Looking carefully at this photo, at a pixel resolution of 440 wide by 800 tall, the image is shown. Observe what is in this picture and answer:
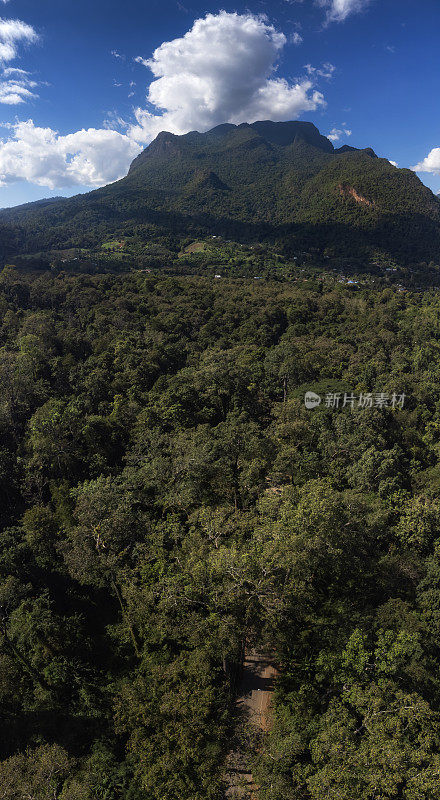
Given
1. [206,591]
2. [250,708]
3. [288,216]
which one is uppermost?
[288,216]

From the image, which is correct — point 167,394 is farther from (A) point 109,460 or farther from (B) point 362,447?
(B) point 362,447

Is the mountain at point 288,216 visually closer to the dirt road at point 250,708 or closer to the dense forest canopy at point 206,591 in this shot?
the dense forest canopy at point 206,591

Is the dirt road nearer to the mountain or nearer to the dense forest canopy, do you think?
the dense forest canopy

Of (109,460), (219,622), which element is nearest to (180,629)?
(219,622)

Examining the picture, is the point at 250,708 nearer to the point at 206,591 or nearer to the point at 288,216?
the point at 206,591

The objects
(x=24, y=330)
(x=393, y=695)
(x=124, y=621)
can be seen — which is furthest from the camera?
(x=24, y=330)

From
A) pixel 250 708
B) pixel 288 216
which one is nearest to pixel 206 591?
pixel 250 708

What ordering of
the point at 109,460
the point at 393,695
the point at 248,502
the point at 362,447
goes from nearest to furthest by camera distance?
1. the point at 393,695
2. the point at 248,502
3. the point at 362,447
4. the point at 109,460

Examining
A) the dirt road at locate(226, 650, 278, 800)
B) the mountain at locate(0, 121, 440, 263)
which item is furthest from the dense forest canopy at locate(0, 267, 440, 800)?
the mountain at locate(0, 121, 440, 263)
